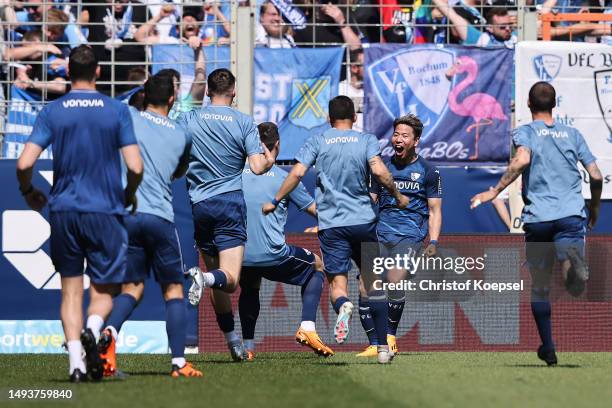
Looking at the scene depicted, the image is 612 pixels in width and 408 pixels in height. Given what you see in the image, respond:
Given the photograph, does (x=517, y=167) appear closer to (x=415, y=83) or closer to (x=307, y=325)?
(x=307, y=325)

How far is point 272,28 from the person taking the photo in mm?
15703

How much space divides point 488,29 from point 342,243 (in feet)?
19.0

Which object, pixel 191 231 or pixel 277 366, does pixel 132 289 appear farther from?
pixel 191 231

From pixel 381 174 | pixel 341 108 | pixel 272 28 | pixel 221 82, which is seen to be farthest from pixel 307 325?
pixel 272 28

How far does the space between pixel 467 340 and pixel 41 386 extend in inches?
275

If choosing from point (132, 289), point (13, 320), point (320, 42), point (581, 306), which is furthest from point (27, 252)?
point (581, 306)

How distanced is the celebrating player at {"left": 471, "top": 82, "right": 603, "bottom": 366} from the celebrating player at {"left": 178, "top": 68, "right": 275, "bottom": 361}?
7.17 ft

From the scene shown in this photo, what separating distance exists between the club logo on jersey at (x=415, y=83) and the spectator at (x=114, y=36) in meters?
2.98

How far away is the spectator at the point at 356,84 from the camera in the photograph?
1509 centimetres

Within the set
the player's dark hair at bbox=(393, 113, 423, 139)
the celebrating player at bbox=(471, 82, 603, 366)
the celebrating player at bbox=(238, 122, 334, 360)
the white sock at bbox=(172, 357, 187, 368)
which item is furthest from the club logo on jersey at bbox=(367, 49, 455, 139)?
the white sock at bbox=(172, 357, 187, 368)

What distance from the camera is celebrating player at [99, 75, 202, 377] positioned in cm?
923

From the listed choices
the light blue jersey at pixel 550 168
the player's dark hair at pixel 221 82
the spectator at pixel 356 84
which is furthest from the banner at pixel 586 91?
the player's dark hair at pixel 221 82

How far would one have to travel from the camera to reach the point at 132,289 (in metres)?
9.46

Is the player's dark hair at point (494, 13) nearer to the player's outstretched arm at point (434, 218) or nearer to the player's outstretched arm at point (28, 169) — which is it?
the player's outstretched arm at point (434, 218)
